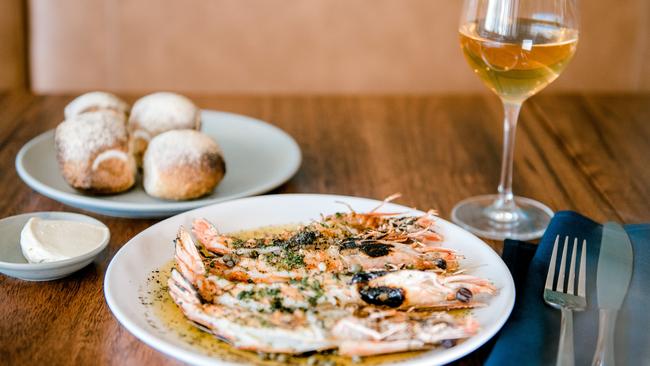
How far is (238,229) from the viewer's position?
115 cm

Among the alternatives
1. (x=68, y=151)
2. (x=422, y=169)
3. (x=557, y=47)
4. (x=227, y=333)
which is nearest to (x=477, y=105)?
(x=422, y=169)

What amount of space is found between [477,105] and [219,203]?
91 cm

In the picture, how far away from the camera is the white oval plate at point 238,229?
0.81 meters

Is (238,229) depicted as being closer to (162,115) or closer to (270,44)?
(162,115)

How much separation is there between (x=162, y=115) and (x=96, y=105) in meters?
0.14

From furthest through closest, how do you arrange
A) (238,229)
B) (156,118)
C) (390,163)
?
1. (390,163)
2. (156,118)
3. (238,229)

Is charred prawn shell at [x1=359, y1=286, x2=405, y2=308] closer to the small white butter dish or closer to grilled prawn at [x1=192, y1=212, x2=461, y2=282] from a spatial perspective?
grilled prawn at [x1=192, y1=212, x2=461, y2=282]

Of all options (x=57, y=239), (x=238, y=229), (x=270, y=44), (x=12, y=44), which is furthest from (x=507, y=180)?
(x=12, y=44)

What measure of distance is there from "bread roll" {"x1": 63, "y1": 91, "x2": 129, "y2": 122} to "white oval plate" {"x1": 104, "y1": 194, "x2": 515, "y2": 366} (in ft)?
1.25

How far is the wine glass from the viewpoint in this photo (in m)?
1.19

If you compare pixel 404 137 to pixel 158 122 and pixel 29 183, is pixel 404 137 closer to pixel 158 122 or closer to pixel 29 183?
pixel 158 122

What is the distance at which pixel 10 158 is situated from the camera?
1497 mm

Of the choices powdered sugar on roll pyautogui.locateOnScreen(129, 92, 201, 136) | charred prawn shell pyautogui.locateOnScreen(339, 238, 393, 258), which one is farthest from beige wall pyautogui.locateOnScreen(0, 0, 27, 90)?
charred prawn shell pyautogui.locateOnScreen(339, 238, 393, 258)

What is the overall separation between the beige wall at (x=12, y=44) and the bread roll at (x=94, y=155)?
1.22 metres
